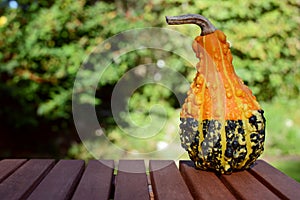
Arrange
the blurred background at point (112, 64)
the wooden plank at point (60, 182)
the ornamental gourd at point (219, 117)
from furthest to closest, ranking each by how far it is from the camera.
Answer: the blurred background at point (112, 64) → the ornamental gourd at point (219, 117) → the wooden plank at point (60, 182)

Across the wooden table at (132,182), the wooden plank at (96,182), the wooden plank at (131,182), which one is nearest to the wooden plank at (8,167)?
the wooden table at (132,182)

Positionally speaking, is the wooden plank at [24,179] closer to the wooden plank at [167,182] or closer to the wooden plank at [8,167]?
the wooden plank at [8,167]

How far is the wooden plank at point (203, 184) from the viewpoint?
1322 mm

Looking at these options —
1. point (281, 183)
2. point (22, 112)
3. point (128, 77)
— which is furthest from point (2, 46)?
point (281, 183)

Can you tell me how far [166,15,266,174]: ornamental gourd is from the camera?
155 centimetres

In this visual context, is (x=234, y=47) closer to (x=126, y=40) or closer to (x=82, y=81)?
(x=126, y=40)

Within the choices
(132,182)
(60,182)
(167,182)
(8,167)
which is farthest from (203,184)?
(8,167)

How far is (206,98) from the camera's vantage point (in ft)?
5.19

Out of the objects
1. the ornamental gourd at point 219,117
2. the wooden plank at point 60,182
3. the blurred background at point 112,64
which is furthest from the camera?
the blurred background at point 112,64

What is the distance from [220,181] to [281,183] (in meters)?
0.20

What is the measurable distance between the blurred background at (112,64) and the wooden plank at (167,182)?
2.65 m

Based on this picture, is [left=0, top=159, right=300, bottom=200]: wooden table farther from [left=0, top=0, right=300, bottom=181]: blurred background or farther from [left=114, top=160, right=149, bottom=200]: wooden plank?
[left=0, top=0, right=300, bottom=181]: blurred background

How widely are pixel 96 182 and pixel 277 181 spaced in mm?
606

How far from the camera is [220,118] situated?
5.10 feet
